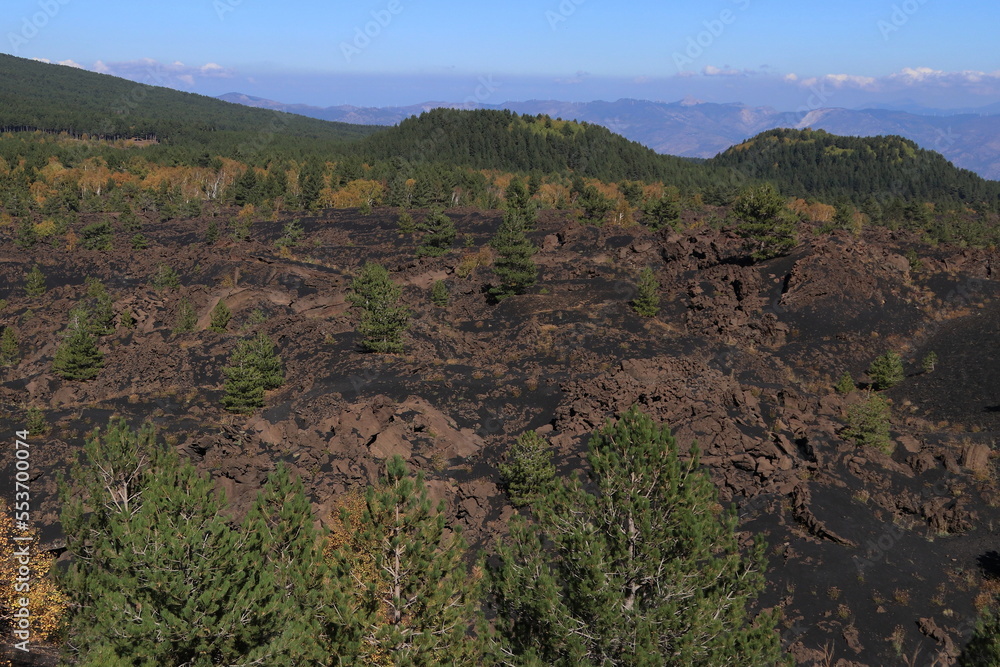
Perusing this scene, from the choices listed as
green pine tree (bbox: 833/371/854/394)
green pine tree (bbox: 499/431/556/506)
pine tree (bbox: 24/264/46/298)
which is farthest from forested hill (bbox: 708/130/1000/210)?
pine tree (bbox: 24/264/46/298)

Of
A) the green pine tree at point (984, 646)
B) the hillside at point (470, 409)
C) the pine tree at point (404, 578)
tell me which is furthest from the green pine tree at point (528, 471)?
the green pine tree at point (984, 646)

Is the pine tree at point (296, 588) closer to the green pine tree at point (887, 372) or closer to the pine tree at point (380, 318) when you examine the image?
the pine tree at point (380, 318)

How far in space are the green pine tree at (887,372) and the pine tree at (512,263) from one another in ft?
79.9

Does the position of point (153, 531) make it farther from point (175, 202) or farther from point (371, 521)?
point (175, 202)

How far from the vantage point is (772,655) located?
11.4 metres

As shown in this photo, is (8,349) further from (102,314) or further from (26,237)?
(26,237)

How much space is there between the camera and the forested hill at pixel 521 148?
148000 mm

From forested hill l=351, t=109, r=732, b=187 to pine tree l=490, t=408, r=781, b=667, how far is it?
134681 millimetres

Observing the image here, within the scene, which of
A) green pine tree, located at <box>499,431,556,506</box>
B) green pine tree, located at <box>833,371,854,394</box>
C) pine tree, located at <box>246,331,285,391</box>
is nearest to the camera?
green pine tree, located at <box>499,431,556,506</box>

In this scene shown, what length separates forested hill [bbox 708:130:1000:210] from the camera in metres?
163

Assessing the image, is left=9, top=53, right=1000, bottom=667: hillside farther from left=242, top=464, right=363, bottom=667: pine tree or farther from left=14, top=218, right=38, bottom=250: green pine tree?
left=14, top=218, right=38, bottom=250: green pine tree

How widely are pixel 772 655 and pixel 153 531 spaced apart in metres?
11.4

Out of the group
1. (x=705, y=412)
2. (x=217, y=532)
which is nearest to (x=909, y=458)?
(x=705, y=412)

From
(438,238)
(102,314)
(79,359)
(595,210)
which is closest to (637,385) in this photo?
(79,359)
